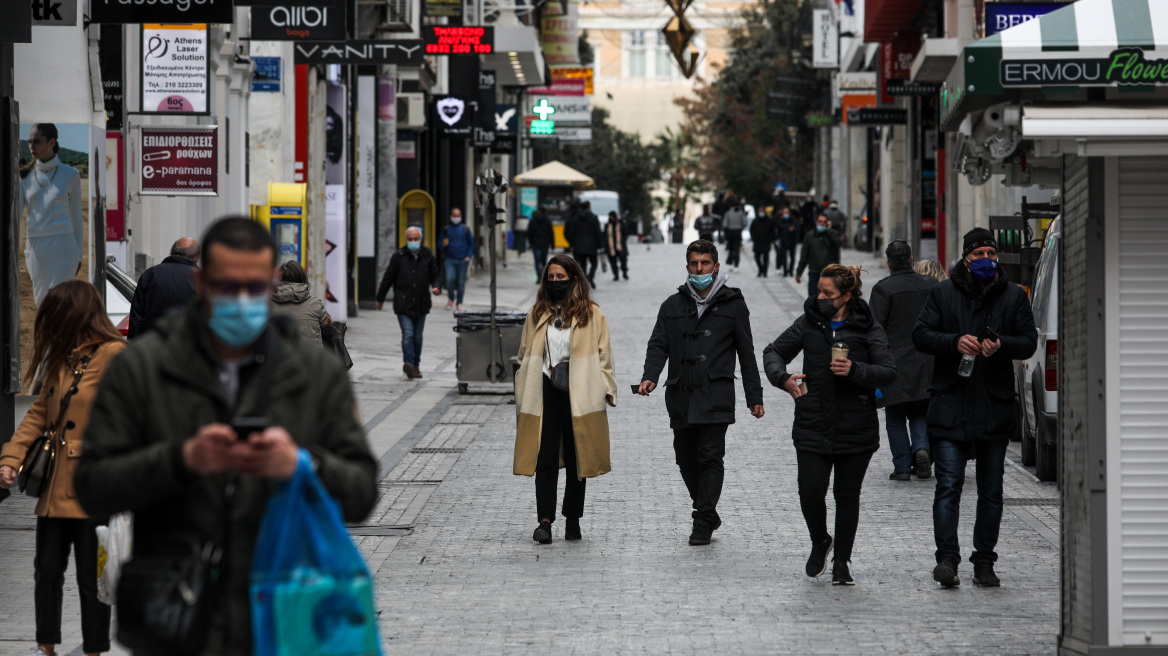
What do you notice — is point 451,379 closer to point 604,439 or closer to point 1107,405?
point 604,439

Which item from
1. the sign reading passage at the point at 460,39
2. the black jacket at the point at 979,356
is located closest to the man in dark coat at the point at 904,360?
the black jacket at the point at 979,356

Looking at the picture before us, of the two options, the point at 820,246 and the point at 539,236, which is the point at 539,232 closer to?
the point at 539,236

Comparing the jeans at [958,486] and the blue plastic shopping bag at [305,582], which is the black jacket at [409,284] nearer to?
the jeans at [958,486]

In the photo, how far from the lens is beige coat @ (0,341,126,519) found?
241 inches

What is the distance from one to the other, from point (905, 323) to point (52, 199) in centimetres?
608

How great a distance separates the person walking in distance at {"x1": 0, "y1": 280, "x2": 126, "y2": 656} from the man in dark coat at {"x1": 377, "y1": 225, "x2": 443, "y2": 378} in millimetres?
11560

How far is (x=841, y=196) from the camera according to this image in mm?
56344

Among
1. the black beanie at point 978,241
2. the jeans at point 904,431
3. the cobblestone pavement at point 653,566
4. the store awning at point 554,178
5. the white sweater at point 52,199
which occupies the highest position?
the store awning at point 554,178

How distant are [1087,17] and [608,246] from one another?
29.6 meters

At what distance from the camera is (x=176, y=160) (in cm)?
1511

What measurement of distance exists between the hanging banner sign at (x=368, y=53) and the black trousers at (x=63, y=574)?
1204 cm

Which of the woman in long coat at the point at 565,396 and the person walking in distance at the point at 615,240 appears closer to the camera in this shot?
the woman in long coat at the point at 565,396

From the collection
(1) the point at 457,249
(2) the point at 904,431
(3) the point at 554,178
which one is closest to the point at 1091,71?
(2) the point at 904,431

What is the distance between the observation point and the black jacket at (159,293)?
10.8m
